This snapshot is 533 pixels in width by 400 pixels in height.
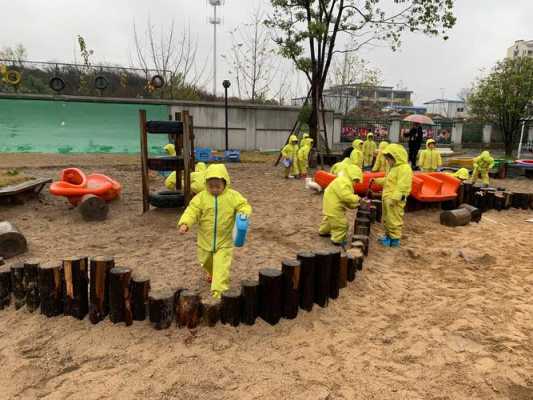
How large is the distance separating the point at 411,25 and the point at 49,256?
12809 mm

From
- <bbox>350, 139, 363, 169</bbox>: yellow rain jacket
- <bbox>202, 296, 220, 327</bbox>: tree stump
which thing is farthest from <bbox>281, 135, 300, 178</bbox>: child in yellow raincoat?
<bbox>202, 296, 220, 327</bbox>: tree stump

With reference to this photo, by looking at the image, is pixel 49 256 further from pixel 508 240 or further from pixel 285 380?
pixel 508 240

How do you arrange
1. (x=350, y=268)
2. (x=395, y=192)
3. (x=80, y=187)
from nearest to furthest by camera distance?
1. (x=350, y=268)
2. (x=395, y=192)
3. (x=80, y=187)

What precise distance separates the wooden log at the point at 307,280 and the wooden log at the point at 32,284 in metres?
2.17

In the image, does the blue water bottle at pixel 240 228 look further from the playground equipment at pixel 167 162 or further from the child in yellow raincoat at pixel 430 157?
the child in yellow raincoat at pixel 430 157

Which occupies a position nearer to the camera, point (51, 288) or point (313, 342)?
point (313, 342)

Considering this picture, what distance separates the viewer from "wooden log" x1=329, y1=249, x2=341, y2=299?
150 inches

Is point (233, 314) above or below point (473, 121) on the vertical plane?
below

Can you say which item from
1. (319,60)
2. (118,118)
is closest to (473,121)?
(319,60)

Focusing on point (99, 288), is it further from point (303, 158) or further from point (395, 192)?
point (303, 158)

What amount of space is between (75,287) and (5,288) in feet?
2.34

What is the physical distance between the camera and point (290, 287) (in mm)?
3418

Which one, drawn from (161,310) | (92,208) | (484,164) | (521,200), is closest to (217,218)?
(161,310)

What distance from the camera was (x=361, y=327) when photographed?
3.41 meters
